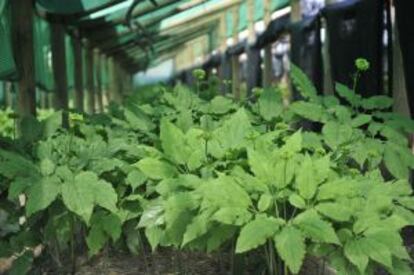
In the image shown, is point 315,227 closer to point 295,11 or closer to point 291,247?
point 291,247

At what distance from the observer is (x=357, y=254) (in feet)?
6.98

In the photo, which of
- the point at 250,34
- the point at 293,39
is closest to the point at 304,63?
the point at 293,39

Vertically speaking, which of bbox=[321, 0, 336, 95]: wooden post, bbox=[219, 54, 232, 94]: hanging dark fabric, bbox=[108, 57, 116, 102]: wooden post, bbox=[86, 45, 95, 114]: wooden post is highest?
bbox=[321, 0, 336, 95]: wooden post

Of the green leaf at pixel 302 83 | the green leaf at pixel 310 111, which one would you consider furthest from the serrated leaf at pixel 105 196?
the green leaf at pixel 302 83

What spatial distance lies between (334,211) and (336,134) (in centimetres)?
97

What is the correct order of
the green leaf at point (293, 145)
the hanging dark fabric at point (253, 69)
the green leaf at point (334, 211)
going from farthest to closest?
the hanging dark fabric at point (253, 69), the green leaf at point (293, 145), the green leaf at point (334, 211)

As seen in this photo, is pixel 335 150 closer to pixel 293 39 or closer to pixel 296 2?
pixel 293 39

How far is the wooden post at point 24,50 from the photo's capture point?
529 centimetres

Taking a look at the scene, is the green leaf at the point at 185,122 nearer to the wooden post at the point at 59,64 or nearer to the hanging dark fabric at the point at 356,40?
the hanging dark fabric at the point at 356,40

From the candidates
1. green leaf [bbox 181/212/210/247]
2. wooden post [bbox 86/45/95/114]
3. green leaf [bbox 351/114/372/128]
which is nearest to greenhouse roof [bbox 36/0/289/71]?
wooden post [bbox 86/45/95/114]

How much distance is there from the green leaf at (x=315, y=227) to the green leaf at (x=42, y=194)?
0.92 meters

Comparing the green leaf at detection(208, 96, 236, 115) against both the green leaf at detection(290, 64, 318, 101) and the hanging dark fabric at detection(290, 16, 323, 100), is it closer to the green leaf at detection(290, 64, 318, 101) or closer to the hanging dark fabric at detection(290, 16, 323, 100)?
the green leaf at detection(290, 64, 318, 101)

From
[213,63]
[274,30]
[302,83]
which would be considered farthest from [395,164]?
[213,63]

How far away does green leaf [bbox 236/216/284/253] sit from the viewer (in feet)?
6.71
